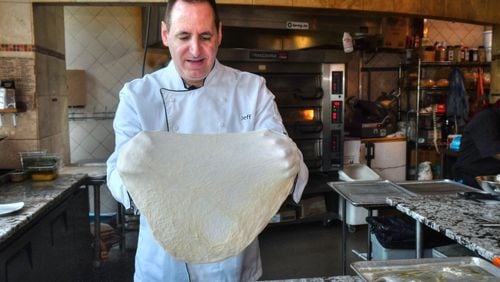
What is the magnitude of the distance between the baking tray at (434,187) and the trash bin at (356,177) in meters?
1.61

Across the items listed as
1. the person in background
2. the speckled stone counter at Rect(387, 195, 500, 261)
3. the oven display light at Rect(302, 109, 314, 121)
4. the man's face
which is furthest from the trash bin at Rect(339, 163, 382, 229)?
the man's face

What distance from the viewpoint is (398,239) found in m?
2.50

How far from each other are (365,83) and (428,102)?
94 centimetres

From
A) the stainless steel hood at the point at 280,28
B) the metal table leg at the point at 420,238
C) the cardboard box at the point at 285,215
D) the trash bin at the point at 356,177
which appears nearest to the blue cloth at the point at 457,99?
the stainless steel hood at the point at 280,28

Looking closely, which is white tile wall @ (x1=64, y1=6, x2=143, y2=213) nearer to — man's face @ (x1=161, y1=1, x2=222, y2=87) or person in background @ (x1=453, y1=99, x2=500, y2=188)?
person in background @ (x1=453, y1=99, x2=500, y2=188)

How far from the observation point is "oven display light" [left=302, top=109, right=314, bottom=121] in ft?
15.4

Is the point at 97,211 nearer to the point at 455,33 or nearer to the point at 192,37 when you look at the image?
the point at 192,37

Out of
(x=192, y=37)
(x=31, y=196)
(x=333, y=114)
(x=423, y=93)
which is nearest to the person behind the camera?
(x=192, y=37)

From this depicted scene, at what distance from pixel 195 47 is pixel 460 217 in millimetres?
1400

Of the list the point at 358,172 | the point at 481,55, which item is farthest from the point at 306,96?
the point at 481,55

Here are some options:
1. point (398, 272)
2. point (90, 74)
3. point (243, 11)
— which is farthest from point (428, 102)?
point (398, 272)

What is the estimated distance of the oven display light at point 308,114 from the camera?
15.4ft

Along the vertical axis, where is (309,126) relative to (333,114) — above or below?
below

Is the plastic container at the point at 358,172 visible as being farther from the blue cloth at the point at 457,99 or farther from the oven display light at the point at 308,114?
the blue cloth at the point at 457,99
